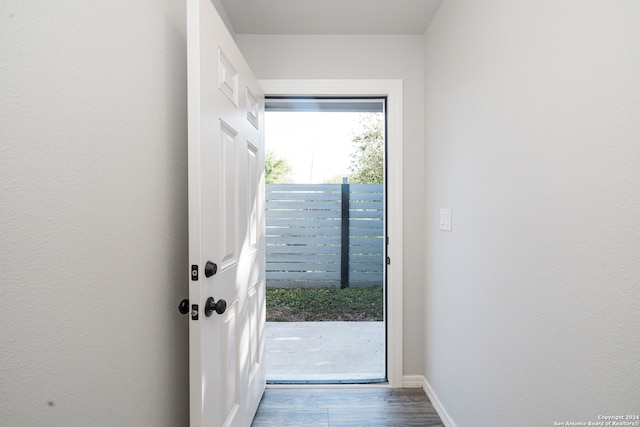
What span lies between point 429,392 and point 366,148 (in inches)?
158

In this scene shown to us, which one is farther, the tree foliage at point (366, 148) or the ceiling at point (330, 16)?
the tree foliage at point (366, 148)

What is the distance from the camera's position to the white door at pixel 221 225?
3.36ft

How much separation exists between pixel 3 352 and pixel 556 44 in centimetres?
158

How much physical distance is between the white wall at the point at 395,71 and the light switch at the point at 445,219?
1.08ft

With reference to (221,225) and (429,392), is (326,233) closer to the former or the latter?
(429,392)

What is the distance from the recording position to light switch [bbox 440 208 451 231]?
1.73m

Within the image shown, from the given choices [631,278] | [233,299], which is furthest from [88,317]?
[631,278]

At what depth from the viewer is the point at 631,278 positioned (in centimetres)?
73

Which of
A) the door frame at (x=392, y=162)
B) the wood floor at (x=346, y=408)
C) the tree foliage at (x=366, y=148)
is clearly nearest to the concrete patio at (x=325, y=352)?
the wood floor at (x=346, y=408)

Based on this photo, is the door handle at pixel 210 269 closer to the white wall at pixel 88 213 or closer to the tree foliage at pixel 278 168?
the white wall at pixel 88 213

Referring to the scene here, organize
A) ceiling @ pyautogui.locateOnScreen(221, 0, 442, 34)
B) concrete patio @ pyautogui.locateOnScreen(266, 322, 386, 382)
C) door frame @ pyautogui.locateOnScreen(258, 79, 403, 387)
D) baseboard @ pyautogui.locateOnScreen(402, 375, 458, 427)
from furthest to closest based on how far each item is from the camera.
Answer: concrete patio @ pyautogui.locateOnScreen(266, 322, 386, 382) → door frame @ pyautogui.locateOnScreen(258, 79, 403, 387) → ceiling @ pyautogui.locateOnScreen(221, 0, 442, 34) → baseboard @ pyautogui.locateOnScreen(402, 375, 458, 427)

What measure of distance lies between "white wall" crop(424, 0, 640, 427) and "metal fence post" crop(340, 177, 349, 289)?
2.69m

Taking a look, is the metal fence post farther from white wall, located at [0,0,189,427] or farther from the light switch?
white wall, located at [0,0,189,427]

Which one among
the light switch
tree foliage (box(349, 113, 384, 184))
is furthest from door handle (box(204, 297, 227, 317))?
tree foliage (box(349, 113, 384, 184))
